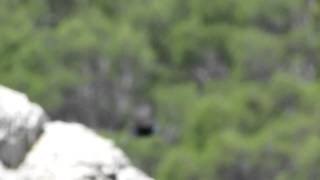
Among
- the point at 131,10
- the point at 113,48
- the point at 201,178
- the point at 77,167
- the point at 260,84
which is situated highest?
the point at 131,10

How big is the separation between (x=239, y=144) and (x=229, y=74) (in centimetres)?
453

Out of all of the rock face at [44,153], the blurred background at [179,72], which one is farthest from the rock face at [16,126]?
the blurred background at [179,72]

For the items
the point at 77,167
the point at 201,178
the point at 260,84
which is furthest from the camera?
the point at 260,84

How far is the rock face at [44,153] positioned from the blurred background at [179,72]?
58.0 ft

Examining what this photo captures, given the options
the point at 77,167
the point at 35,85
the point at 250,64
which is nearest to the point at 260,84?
the point at 250,64

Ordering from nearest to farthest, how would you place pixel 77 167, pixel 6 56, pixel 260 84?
pixel 77 167
pixel 260 84
pixel 6 56

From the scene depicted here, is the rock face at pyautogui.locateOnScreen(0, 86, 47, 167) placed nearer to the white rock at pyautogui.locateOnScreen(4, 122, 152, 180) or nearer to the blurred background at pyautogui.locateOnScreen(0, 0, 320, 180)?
the white rock at pyautogui.locateOnScreen(4, 122, 152, 180)

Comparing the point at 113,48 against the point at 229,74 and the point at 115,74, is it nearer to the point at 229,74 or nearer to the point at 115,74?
the point at 115,74

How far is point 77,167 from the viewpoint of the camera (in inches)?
203

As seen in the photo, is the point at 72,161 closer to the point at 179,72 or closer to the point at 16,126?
the point at 16,126

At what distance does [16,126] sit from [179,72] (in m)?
23.4

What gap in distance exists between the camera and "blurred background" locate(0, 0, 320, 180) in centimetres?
2400

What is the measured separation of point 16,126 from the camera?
5242 mm

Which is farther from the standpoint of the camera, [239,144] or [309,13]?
[309,13]
